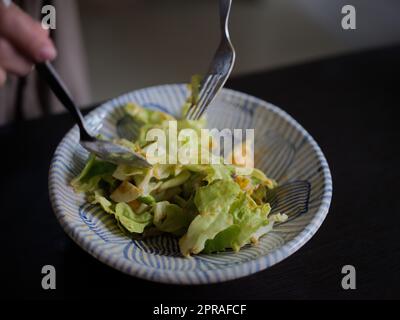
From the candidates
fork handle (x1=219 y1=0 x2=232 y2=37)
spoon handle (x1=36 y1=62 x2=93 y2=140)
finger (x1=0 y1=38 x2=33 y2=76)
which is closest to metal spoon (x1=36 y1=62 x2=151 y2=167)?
spoon handle (x1=36 y1=62 x2=93 y2=140)

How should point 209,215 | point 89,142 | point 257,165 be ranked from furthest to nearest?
point 257,165 < point 89,142 < point 209,215

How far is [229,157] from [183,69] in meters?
1.65

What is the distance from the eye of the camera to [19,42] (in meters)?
0.94

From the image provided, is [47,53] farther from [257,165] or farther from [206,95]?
[257,165]

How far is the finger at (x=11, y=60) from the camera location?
956 mm

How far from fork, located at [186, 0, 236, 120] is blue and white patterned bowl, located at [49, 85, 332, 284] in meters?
0.11

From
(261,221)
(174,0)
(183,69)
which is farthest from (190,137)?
(174,0)

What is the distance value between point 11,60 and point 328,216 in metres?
0.72

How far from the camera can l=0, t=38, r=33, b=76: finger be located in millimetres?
956

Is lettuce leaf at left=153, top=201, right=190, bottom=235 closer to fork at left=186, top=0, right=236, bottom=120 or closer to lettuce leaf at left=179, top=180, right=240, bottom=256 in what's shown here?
lettuce leaf at left=179, top=180, right=240, bottom=256

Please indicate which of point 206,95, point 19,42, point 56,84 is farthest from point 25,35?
point 206,95

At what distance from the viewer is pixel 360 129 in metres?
1.23

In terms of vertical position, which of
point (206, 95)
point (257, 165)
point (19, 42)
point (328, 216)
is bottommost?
point (328, 216)

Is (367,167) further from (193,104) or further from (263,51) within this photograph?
(263,51)
